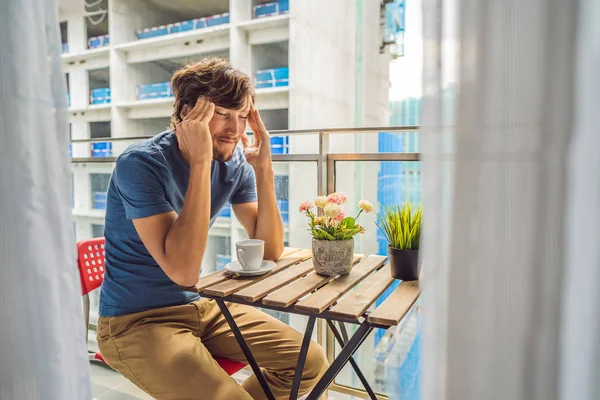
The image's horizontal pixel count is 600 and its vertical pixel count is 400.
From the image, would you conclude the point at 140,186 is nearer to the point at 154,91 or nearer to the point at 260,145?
the point at 260,145

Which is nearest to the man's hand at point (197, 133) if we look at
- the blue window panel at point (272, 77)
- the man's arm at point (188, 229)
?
the man's arm at point (188, 229)

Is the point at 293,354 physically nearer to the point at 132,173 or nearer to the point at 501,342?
the point at 132,173

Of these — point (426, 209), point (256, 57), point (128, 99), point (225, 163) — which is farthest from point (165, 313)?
point (128, 99)

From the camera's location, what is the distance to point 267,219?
4.50ft

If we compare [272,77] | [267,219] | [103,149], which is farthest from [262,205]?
[103,149]

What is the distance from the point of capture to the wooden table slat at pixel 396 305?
0.85 metres

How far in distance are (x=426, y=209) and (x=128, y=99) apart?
29.4 ft

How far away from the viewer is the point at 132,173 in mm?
1088

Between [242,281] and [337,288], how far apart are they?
0.83 ft

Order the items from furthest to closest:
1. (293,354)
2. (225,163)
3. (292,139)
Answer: (292,139) < (225,163) < (293,354)

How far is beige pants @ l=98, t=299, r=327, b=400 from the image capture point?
98cm

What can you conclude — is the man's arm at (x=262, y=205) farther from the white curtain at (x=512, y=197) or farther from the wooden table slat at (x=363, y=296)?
the white curtain at (x=512, y=197)

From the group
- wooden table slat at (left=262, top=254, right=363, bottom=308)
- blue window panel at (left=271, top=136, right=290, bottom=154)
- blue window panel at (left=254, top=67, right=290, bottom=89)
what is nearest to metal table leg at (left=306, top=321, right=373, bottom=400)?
wooden table slat at (left=262, top=254, right=363, bottom=308)

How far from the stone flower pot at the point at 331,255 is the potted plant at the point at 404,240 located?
120 mm
